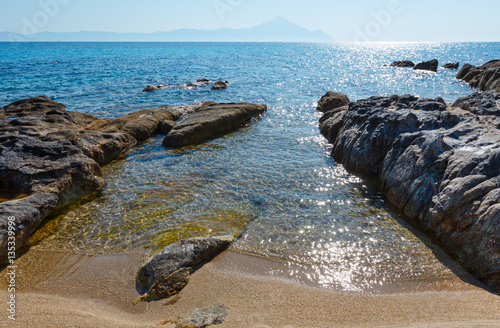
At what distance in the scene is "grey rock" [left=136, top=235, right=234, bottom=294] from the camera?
6273 millimetres

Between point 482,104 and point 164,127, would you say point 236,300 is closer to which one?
point 482,104

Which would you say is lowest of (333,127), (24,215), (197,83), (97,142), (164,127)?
(24,215)

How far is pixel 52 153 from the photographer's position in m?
10.6

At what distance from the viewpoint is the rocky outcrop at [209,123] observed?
15.8 meters

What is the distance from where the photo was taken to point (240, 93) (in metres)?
31.5

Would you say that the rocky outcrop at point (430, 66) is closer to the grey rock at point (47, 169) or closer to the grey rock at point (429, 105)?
the grey rock at point (429, 105)

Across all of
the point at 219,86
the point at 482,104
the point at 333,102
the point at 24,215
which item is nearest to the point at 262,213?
the point at 24,215

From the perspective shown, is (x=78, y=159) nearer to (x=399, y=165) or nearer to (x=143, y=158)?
(x=143, y=158)

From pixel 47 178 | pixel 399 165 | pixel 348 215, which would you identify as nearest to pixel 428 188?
pixel 399 165

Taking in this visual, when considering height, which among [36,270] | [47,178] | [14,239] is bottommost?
[36,270]

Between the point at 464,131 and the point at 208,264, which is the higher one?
the point at 464,131

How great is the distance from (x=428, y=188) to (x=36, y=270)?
10.4 meters

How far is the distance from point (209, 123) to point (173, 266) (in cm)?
1152

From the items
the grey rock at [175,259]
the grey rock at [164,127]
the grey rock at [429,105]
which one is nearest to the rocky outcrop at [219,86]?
the grey rock at [164,127]
